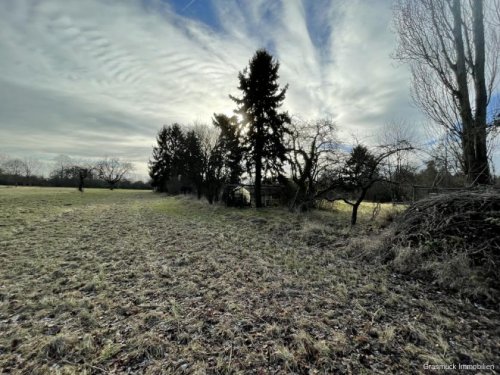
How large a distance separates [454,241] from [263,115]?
13.1 metres

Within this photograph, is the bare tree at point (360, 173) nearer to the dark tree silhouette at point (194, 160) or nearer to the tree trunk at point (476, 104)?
the tree trunk at point (476, 104)

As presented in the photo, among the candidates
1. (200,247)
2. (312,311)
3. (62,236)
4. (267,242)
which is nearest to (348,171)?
(267,242)

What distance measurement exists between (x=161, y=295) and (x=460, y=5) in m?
10.5

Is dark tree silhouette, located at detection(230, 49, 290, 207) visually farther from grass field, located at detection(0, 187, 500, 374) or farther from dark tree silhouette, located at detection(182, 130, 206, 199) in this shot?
grass field, located at detection(0, 187, 500, 374)

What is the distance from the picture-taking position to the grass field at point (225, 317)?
7.83 feet

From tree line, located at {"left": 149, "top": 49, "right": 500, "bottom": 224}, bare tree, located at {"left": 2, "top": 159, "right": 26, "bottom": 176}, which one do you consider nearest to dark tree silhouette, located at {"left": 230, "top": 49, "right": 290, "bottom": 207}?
tree line, located at {"left": 149, "top": 49, "right": 500, "bottom": 224}

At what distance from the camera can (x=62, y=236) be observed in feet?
25.6

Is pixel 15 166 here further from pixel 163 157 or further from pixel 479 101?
pixel 479 101

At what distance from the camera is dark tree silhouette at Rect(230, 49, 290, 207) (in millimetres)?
15891

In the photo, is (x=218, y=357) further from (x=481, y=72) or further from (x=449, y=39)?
(x=449, y=39)

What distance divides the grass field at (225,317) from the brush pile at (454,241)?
534 mm

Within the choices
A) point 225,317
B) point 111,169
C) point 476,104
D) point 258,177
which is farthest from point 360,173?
point 111,169

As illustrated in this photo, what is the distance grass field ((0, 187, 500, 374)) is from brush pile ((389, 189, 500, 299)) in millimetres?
534

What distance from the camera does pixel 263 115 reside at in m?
16.0
